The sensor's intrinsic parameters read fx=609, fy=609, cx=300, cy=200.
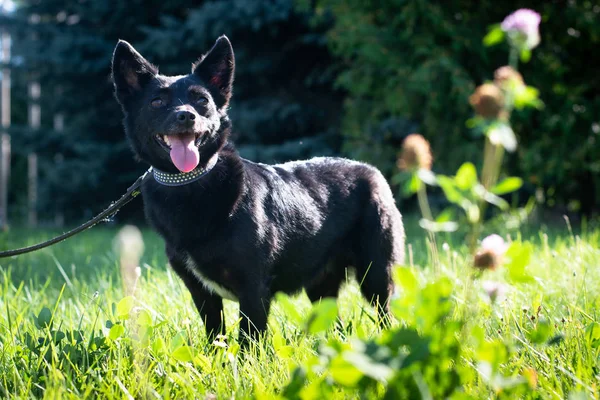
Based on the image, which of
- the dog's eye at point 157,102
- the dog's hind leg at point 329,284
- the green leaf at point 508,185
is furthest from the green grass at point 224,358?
the dog's eye at point 157,102

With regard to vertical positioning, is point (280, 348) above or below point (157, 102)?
below

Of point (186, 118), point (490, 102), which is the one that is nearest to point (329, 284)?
point (186, 118)

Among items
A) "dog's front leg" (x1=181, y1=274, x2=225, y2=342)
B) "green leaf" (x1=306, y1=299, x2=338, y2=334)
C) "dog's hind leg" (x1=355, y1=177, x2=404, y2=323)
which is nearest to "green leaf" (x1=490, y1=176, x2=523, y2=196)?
"green leaf" (x1=306, y1=299, x2=338, y2=334)

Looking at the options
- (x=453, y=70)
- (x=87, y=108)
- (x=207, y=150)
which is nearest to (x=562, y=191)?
(x=453, y=70)

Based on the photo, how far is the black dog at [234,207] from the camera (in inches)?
114

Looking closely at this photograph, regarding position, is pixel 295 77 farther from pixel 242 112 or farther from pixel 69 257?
pixel 69 257

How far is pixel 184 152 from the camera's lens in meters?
2.97

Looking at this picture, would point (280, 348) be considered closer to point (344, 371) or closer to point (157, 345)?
point (157, 345)

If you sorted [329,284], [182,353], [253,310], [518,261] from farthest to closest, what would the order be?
[329,284] < [253,310] < [182,353] < [518,261]

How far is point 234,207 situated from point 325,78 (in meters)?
8.40

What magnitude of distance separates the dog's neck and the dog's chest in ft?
1.25

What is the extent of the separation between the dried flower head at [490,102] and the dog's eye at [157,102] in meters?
2.15

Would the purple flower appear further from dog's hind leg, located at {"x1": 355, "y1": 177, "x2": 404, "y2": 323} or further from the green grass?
dog's hind leg, located at {"x1": 355, "y1": 177, "x2": 404, "y2": 323}

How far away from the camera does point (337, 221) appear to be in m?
3.51
